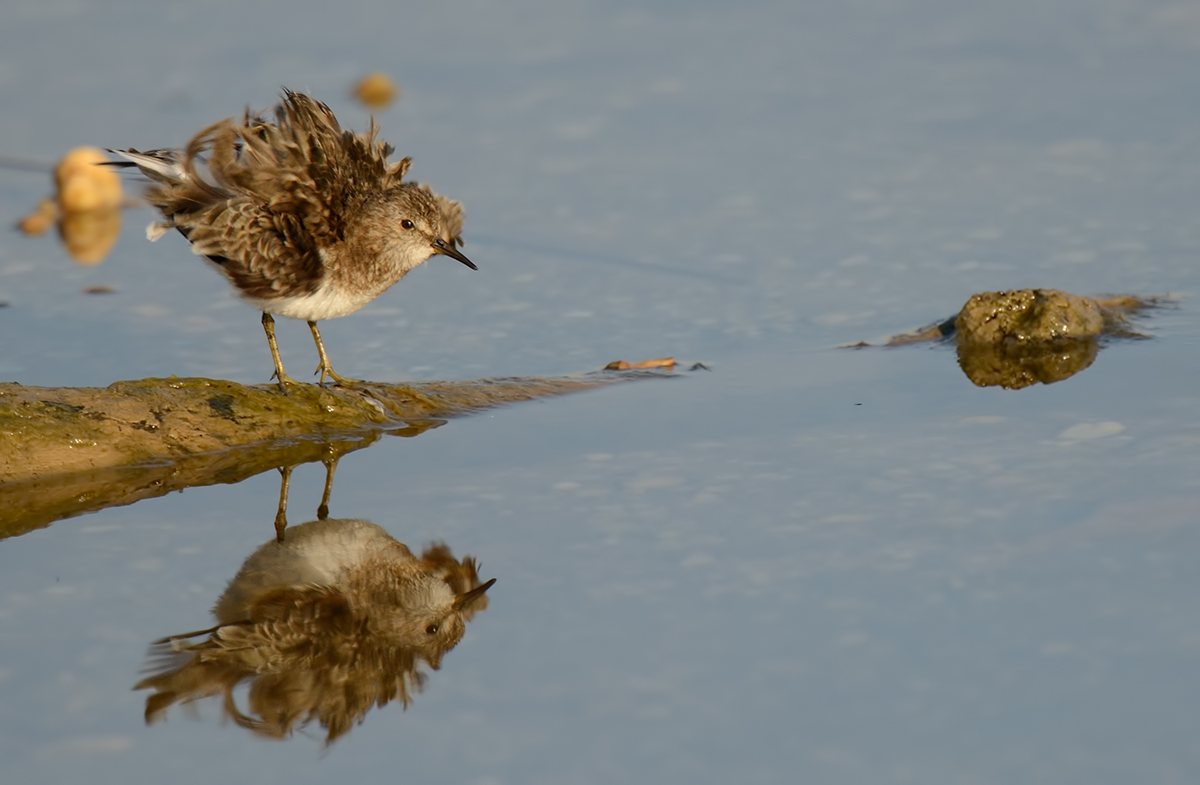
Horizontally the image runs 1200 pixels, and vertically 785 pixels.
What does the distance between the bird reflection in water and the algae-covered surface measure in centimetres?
6

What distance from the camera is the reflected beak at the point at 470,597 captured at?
4625 mm

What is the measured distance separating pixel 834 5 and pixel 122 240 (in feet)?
18.6

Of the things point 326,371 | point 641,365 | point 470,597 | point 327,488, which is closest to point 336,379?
point 326,371

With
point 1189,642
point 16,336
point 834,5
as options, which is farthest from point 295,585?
point 834,5

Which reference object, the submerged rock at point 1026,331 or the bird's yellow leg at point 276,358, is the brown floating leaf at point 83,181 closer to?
the bird's yellow leg at point 276,358

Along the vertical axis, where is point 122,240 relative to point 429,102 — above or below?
below

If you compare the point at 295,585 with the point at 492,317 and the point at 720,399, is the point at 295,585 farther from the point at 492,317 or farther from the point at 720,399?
the point at 492,317

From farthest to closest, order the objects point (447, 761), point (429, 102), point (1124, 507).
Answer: point (429, 102) < point (1124, 507) < point (447, 761)

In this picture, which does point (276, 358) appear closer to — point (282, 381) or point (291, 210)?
point (282, 381)

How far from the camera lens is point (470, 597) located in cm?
466

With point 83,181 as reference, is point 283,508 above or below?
below

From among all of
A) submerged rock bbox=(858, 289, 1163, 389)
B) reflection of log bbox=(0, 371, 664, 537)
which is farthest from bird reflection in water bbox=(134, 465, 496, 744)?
submerged rock bbox=(858, 289, 1163, 389)

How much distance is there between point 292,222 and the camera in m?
6.34

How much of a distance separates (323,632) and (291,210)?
8.00 ft
